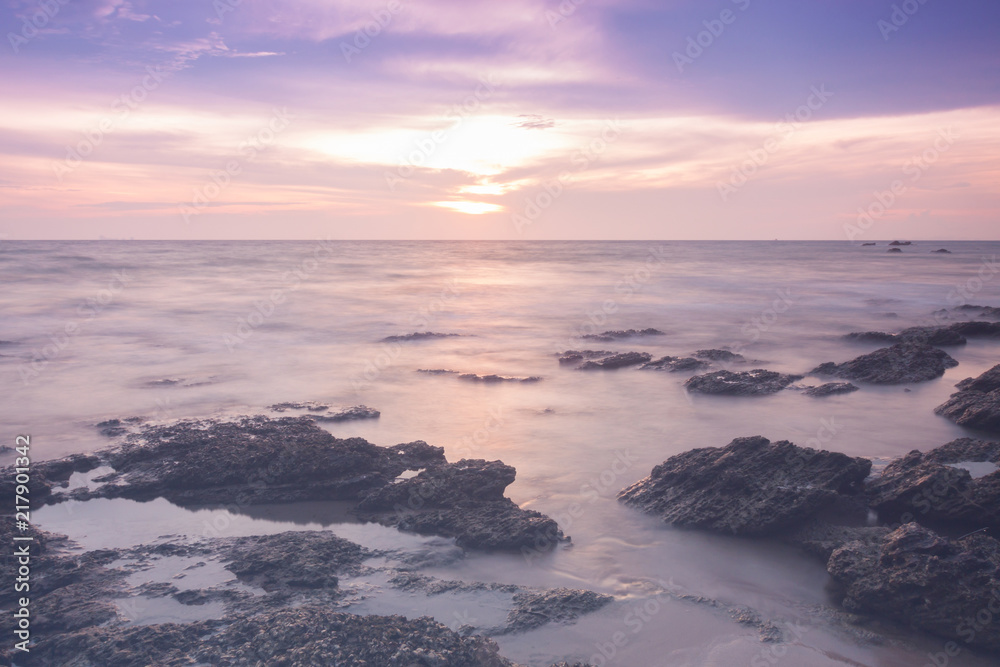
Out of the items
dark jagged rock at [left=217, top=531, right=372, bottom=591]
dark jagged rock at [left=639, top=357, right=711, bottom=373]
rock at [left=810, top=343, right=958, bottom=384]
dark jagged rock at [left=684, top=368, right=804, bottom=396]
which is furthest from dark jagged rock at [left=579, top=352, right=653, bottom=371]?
dark jagged rock at [left=217, top=531, right=372, bottom=591]

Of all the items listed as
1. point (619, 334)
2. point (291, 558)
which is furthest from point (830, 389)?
point (291, 558)

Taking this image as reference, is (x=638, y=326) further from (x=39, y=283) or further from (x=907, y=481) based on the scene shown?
(x=39, y=283)

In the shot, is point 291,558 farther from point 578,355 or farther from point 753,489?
point 578,355

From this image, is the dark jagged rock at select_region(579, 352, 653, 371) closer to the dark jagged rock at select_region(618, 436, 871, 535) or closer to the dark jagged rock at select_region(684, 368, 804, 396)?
the dark jagged rock at select_region(684, 368, 804, 396)

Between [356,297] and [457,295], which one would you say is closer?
[356,297]

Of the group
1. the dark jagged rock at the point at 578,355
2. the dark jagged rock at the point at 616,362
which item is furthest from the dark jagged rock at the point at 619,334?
the dark jagged rock at the point at 616,362

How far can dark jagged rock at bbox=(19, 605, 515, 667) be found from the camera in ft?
13.8

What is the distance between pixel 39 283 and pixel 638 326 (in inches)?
1454

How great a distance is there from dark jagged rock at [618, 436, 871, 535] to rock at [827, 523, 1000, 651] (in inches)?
34.3

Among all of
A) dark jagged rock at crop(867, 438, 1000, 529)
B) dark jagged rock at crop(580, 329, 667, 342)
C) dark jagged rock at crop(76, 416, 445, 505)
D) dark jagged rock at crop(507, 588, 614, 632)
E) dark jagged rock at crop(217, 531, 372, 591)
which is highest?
dark jagged rock at crop(580, 329, 667, 342)

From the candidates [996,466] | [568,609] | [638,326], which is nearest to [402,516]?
[568,609]

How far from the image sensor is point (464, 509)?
22.1 feet

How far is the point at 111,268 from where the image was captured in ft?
172

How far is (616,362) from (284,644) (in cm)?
1111
